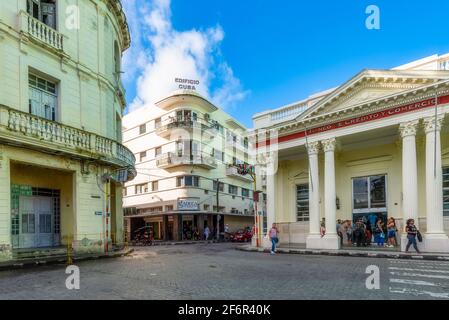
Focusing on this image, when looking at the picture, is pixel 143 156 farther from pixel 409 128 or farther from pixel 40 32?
pixel 409 128

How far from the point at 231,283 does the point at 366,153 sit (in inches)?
619

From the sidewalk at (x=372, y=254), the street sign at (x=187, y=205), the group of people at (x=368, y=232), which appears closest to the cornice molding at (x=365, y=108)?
the group of people at (x=368, y=232)

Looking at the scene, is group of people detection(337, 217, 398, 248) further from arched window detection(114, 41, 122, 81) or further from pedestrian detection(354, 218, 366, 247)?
arched window detection(114, 41, 122, 81)

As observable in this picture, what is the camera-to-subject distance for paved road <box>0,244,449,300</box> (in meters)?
7.33

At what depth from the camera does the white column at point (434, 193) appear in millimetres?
15367

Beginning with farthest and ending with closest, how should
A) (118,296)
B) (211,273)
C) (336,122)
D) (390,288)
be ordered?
(336,122)
(211,273)
(390,288)
(118,296)

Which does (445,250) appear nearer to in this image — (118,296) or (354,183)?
(354,183)

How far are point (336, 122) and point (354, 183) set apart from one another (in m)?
4.77

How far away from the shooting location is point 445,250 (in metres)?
15.2

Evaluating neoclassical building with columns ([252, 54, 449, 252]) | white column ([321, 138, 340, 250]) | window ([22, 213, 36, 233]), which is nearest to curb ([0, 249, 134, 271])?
window ([22, 213, 36, 233])

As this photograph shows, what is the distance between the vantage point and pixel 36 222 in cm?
1598

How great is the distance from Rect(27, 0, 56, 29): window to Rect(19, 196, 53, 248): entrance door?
25.3 feet

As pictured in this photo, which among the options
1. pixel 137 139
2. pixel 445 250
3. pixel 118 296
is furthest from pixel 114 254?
pixel 137 139

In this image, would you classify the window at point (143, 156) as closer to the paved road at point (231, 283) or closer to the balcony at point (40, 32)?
the balcony at point (40, 32)
